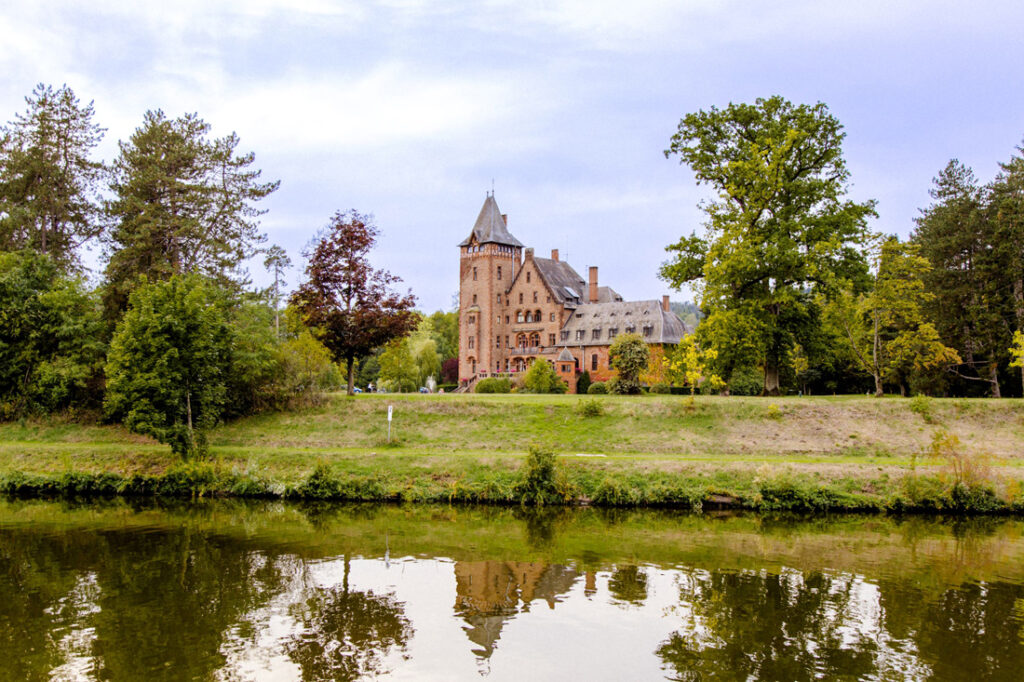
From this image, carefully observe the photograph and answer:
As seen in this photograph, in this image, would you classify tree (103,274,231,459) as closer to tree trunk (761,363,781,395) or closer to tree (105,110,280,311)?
tree (105,110,280,311)

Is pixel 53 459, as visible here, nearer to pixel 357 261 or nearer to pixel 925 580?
pixel 357 261

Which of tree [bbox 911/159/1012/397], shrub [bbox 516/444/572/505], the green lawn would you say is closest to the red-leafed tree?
the green lawn

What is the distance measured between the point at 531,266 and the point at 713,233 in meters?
32.6

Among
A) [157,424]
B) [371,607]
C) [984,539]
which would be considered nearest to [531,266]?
[157,424]

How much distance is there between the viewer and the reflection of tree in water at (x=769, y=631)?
34.0 feet

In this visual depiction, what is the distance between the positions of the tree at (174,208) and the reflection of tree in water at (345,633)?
25.2 metres

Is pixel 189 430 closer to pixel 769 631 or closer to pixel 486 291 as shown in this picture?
pixel 769 631

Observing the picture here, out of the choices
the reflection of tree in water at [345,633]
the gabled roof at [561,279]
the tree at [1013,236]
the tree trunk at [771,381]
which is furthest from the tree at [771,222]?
the gabled roof at [561,279]

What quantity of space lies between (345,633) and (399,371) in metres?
49.8

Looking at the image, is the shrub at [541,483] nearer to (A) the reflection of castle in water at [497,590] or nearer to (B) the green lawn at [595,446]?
(B) the green lawn at [595,446]

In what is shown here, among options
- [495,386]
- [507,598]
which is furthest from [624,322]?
[507,598]

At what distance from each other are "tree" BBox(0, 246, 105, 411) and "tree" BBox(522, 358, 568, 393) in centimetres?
2619

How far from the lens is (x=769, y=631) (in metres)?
11.9

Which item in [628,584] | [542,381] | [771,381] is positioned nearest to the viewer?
[628,584]
